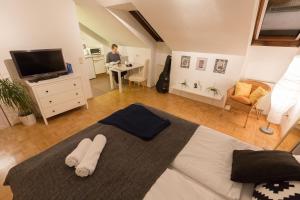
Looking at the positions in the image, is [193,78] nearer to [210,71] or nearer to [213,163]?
[210,71]

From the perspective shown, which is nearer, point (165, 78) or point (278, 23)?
point (278, 23)

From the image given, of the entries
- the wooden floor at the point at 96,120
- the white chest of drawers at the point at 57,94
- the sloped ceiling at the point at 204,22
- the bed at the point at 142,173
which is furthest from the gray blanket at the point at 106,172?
the sloped ceiling at the point at 204,22

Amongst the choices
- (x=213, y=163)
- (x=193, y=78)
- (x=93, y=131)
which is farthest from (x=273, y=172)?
(x=193, y=78)

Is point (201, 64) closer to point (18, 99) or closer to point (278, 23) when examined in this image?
point (278, 23)

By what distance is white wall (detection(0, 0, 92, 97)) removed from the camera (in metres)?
2.32

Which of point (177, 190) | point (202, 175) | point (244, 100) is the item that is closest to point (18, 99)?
point (177, 190)

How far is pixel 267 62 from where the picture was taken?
2756 millimetres

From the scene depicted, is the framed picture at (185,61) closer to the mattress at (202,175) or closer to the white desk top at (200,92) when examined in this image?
the white desk top at (200,92)

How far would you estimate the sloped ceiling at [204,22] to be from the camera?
210cm

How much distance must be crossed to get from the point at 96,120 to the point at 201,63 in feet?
8.60

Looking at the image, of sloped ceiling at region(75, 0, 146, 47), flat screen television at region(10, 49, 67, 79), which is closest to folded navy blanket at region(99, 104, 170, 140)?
flat screen television at region(10, 49, 67, 79)

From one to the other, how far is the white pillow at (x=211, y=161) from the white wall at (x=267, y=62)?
85.7 inches

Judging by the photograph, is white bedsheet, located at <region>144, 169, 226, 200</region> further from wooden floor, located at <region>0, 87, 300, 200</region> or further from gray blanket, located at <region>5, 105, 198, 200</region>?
wooden floor, located at <region>0, 87, 300, 200</region>

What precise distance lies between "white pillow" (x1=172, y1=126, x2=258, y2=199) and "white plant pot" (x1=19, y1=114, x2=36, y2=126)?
8.99ft
